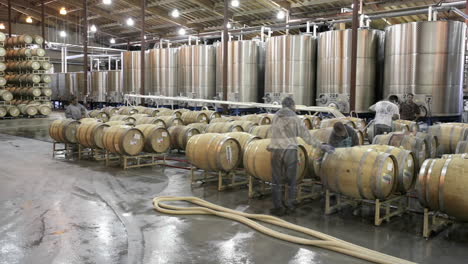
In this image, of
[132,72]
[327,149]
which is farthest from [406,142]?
[132,72]

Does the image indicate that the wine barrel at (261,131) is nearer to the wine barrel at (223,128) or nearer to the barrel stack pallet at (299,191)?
the wine barrel at (223,128)

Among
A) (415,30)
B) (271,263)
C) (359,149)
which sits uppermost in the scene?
(415,30)

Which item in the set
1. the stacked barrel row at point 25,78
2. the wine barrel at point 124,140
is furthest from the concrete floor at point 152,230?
the stacked barrel row at point 25,78

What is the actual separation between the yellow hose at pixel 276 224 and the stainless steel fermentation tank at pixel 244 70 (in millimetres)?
12035

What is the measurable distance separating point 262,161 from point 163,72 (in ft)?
56.7

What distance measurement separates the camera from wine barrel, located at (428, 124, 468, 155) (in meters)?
8.95

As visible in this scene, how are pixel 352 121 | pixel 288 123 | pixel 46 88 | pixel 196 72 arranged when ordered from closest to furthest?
pixel 288 123 < pixel 352 121 < pixel 196 72 < pixel 46 88

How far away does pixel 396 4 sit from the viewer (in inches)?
770

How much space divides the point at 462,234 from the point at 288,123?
282 centimetres

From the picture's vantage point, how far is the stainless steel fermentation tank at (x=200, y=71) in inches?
818

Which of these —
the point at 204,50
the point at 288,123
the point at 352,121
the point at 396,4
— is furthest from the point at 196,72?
the point at 288,123

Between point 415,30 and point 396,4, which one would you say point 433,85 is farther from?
point 396,4

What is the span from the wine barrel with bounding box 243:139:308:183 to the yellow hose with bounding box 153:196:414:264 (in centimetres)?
99

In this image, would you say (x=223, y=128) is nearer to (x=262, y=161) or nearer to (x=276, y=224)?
(x=262, y=161)
